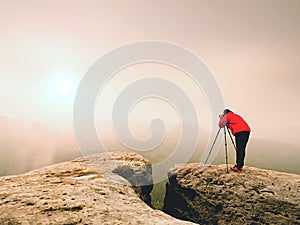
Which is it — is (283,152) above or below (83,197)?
below

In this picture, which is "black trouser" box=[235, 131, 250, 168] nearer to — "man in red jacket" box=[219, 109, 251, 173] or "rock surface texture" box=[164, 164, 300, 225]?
"man in red jacket" box=[219, 109, 251, 173]

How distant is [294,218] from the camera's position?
13.0 m

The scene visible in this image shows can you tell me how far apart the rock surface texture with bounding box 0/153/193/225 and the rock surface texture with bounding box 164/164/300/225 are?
5481 mm

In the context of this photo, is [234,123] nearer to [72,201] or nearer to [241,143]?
[241,143]

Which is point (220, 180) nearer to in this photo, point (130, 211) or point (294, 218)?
point (294, 218)

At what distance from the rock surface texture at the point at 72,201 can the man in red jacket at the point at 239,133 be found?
794 cm

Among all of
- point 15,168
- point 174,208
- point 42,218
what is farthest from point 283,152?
point 42,218

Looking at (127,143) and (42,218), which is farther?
(127,143)

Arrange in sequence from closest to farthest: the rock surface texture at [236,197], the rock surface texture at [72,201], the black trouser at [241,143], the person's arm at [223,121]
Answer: the rock surface texture at [72,201], the rock surface texture at [236,197], the black trouser at [241,143], the person's arm at [223,121]

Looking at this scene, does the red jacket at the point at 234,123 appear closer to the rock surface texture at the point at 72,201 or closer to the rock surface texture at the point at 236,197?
the rock surface texture at the point at 236,197

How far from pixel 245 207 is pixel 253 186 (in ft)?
4.47

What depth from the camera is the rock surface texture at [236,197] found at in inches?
530

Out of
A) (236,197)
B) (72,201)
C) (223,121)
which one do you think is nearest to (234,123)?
(223,121)

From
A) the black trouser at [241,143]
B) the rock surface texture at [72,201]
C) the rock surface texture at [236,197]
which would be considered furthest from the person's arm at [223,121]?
the rock surface texture at [72,201]
